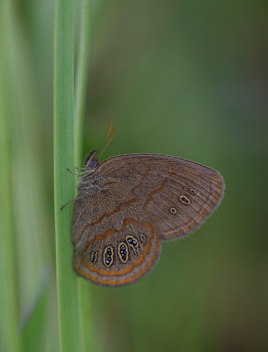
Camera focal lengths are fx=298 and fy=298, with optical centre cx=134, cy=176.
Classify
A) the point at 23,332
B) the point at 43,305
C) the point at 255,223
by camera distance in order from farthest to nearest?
the point at 255,223 → the point at 43,305 → the point at 23,332

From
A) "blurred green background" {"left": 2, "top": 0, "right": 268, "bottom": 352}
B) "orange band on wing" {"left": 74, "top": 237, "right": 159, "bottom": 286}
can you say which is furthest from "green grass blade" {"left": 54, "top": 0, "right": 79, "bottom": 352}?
"blurred green background" {"left": 2, "top": 0, "right": 268, "bottom": 352}

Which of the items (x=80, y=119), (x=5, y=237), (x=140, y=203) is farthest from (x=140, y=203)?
(x=5, y=237)

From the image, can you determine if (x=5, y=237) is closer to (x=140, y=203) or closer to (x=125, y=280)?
(x=125, y=280)

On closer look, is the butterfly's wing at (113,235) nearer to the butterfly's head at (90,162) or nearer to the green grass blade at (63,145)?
the butterfly's head at (90,162)

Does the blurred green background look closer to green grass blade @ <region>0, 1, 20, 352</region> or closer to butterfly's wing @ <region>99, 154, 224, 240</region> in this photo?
butterfly's wing @ <region>99, 154, 224, 240</region>

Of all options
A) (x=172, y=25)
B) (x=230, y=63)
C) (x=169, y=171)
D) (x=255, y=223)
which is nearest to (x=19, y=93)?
(x=169, y=171)

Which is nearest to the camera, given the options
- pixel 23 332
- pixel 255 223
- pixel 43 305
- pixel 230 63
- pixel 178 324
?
pixel 23 332

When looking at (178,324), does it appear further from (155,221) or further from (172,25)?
(172,25)
